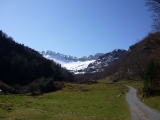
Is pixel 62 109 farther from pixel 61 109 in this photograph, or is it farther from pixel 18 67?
pixel 18 67

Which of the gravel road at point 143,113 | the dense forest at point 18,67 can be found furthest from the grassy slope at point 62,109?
the dense forest at point 18,67

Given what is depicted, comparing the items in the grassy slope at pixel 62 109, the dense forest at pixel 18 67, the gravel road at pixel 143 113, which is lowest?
the grassy slope at pixel 62 109

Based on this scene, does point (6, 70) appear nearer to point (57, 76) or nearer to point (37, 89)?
point (57, 76)

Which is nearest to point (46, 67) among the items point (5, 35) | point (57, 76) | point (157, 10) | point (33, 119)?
point (57, 76)

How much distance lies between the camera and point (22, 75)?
392 feet

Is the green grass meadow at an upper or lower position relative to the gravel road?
lower

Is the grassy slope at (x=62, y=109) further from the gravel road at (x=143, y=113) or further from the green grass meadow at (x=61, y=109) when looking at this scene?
the gravel road at (x=143, y=113)

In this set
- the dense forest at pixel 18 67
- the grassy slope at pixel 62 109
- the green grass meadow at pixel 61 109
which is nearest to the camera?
the green grass meadow at pixel 61 109

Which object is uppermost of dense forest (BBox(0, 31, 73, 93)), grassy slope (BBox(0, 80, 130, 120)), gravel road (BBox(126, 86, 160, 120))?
dense forest (BBox(0, 31, 73, 93))

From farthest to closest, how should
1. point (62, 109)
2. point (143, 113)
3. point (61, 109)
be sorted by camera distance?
point (62, 109), point (61, 109), point (143, 113)

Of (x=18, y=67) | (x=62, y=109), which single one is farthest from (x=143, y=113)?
(x=18, y=67)

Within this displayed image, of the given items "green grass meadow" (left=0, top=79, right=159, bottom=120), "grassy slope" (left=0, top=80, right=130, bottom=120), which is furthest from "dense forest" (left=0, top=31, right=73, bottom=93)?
"grassy slope" (left=0, top=80, right=130, bottom=120)

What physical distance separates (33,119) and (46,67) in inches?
5007

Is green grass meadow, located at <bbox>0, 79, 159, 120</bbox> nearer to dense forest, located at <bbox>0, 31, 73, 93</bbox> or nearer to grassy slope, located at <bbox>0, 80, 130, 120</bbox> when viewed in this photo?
grassy slope, located at <bbox>0, 80, 130, 120</bbox>
